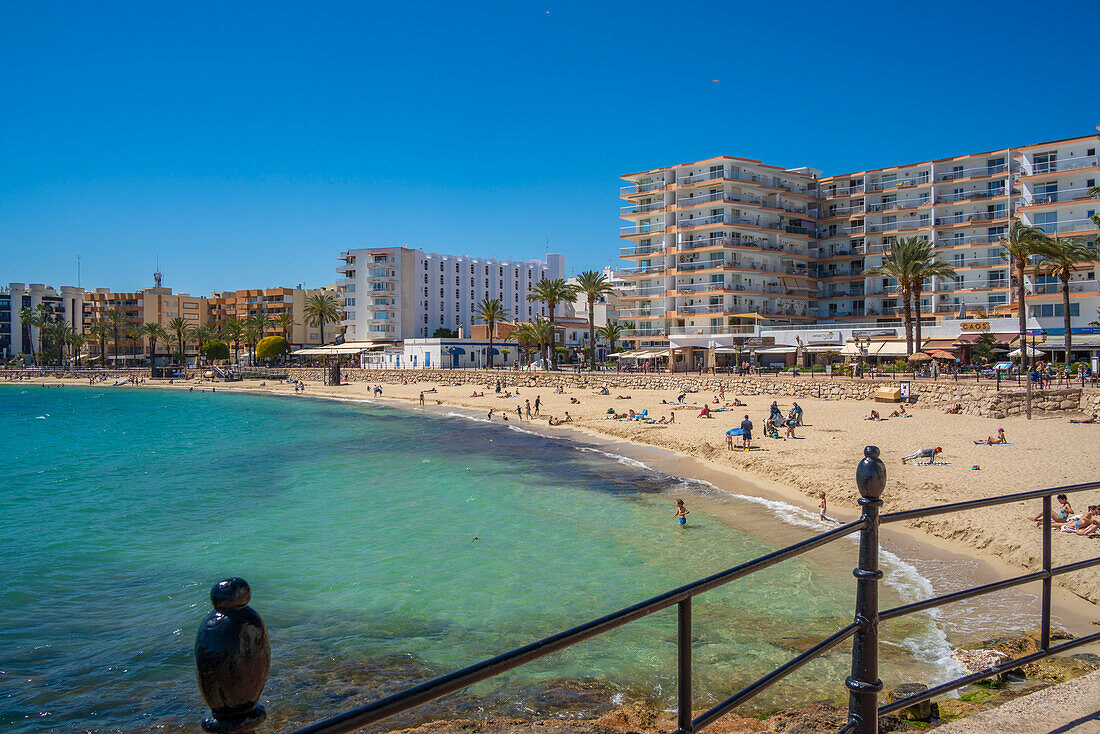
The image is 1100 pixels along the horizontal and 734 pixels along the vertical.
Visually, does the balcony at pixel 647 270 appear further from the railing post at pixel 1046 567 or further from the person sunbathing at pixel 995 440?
the railing post at pixel 1046 567

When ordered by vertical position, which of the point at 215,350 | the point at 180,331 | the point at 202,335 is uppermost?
the point at 180,331

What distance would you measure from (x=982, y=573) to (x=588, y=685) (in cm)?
826

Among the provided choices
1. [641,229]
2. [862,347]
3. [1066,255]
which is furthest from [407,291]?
[1066,255]

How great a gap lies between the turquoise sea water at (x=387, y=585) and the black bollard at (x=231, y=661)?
8.20 m

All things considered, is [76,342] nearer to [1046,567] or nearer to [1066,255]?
[1066,255]

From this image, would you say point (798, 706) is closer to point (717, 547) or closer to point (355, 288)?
point (717, 547)

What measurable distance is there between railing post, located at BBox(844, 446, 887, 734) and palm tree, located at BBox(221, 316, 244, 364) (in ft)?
381

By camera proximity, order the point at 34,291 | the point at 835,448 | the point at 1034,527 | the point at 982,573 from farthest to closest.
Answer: the point at 34,291 < the point at 835,448 < the point at 1034,527 < the point at 982,573

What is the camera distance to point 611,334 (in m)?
89.4

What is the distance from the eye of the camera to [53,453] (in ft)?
129

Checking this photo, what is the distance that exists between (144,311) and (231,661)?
144904 millimetres

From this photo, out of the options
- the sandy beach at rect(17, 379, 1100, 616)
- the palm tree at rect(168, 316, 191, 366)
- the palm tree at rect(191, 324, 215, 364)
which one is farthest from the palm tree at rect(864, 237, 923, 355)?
the palm tree at rect(191, 324, 215, 364)

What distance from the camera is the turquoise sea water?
9.86 meters

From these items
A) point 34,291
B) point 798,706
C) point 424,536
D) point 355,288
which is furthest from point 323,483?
point 34,291
